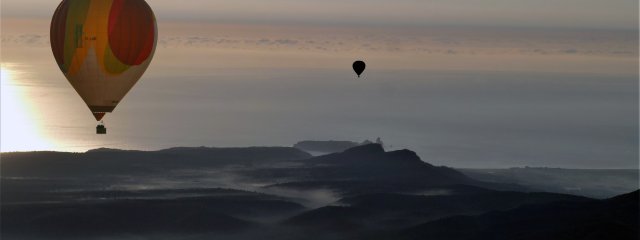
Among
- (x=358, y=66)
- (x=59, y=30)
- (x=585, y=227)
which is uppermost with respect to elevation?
(x=358, y=66)

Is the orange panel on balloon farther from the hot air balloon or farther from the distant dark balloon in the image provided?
the distant dark balloon

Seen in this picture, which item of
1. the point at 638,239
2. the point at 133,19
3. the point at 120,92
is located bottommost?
the point at 638,239

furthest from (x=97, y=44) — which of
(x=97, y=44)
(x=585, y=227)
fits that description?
(x=585, y=227)

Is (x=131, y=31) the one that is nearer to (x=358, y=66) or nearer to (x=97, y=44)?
(x=97, y=44)

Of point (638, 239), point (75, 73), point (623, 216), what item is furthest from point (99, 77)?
point (623, 216)

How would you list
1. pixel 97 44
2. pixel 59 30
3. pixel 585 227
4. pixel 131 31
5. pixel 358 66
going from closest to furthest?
1. pixel 97 44
2. pixel 59 30
3. pixel 131 31
4. pixel 358 66
5. pixel 585 227

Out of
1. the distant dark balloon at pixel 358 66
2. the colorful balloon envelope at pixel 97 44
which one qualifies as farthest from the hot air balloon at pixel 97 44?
the distant dark balloon at pixel 358 66

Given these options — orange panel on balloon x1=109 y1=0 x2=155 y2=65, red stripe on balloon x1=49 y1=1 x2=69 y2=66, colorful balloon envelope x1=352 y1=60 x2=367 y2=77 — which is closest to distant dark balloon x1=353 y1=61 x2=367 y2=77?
colorful balloon envelope x1=352 y1=60 x2=367 y2=77

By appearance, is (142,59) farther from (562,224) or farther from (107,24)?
(562,224)

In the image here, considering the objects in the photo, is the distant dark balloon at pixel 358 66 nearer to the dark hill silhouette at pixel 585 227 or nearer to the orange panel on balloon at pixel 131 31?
the orange panel on balloon at pixel 131 31
